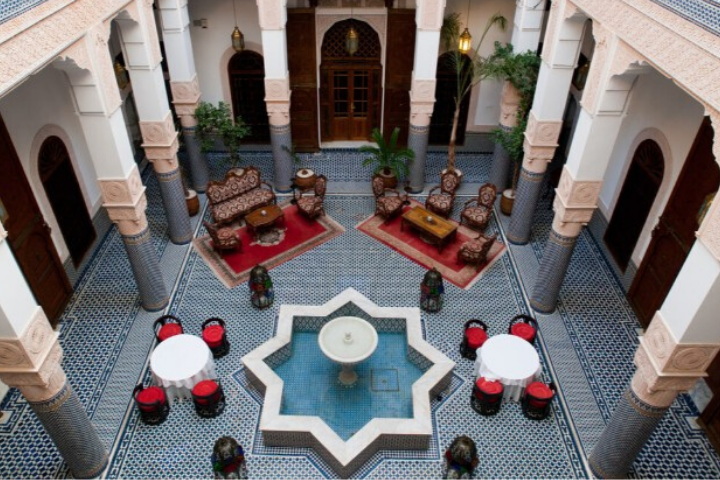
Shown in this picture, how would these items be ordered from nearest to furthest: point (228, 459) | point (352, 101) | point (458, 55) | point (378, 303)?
point (228, 459) → point (378, 303) → point (458, 55) → point (352, 101)

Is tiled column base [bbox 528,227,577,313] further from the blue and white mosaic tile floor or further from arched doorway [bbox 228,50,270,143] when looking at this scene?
arched doorway [bbox 228,50,270,143]

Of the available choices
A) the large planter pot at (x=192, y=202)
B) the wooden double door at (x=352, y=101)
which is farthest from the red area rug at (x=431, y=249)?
the large planter pot at (x=192, y=202)

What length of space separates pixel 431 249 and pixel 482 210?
100 centimetres

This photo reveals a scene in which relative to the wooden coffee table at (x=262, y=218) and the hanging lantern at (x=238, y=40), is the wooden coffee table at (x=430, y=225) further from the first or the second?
the hanging lantern at (x=238, y=40)

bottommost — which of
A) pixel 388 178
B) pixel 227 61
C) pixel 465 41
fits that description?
pixel 388 178

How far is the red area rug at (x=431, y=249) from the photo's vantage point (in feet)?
23.5

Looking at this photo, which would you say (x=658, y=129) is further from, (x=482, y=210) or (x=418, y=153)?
(x=418, y=153)

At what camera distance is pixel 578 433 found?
5.27 metres

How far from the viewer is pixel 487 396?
5.28 m

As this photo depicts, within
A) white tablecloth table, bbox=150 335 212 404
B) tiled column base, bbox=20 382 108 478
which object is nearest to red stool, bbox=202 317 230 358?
white tablecloth table, bbox=150 335 212 404

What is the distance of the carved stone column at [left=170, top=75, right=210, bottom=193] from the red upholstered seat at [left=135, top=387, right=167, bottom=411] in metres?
4.02

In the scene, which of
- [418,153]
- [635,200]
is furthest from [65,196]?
[635,200]

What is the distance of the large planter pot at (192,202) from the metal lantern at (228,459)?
13.9ft

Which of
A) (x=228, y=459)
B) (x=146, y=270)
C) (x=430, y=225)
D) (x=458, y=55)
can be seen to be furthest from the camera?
(x=458, y=55)
